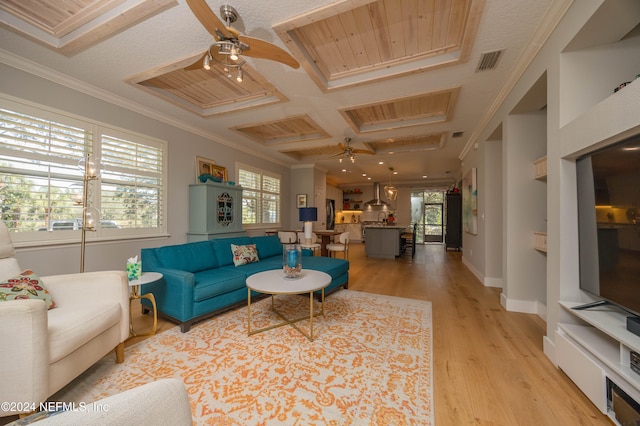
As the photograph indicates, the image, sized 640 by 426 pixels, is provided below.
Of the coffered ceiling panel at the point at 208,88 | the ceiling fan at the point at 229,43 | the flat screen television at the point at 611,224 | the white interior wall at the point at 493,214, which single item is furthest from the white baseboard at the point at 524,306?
→ the coffered ceiling panel at the point at 208,88

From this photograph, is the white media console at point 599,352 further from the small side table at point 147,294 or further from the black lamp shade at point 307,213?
the black lamp shade at point 307,213

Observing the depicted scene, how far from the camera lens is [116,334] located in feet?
6.22

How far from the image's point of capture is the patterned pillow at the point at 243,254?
347cm

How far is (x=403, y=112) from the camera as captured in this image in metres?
3.97

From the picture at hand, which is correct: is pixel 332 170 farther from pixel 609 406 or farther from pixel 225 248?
pixel 609 406

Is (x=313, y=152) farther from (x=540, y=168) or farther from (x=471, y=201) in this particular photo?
(x=540, y=168)

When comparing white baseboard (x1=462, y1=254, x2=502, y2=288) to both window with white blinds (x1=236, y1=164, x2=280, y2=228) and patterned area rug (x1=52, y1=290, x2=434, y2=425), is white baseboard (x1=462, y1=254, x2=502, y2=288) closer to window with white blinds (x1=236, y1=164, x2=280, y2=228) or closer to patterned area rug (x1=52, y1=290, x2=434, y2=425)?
patterned area rug (x1=52, y1=290, x2=434, y2=425)

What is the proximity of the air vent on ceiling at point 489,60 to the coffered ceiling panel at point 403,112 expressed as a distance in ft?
1.29

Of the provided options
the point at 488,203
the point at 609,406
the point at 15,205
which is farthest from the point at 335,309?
the point at 15,205

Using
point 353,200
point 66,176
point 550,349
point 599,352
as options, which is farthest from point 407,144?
point 353,200

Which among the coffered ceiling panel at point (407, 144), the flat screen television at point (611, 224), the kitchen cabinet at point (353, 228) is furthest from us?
the kitchen cabinet at point (353, 228)

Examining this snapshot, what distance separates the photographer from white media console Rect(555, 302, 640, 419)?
1332 mm

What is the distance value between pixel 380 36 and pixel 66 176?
12.5 ft

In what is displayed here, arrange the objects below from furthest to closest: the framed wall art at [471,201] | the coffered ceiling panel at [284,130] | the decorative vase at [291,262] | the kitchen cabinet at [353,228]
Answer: the kitchen cabinet at [353,228], the framed wall art at [471,201], the coffered ceiling panel at [284,130], the decorative vase at [291,262]
